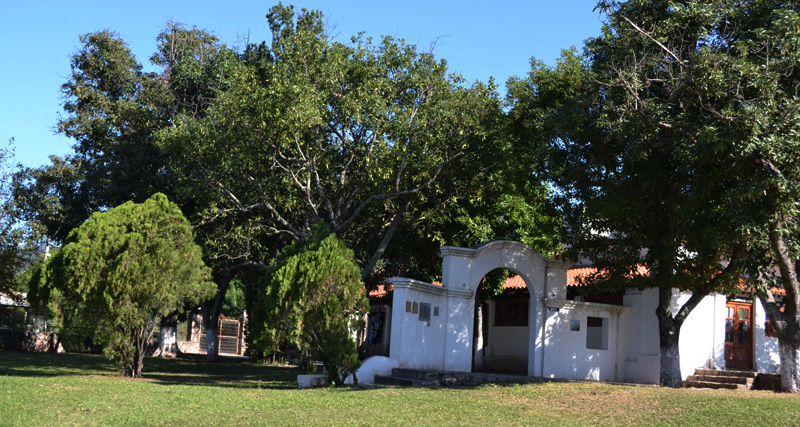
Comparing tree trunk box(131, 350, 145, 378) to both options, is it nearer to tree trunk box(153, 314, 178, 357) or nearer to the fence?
tree trunk box(153, 314, 178, 357)

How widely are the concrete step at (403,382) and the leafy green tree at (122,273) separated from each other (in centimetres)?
527

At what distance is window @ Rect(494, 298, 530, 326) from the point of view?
25359 mm

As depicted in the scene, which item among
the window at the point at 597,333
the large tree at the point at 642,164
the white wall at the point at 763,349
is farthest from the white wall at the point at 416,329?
the white wall at the point at 763,349

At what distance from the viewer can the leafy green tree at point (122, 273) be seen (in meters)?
17.4

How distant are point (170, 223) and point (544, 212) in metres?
9.66

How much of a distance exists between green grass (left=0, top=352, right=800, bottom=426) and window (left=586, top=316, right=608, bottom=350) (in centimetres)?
579

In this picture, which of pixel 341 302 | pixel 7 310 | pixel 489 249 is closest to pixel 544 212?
pixel 489 249

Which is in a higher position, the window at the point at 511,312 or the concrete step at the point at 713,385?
the window at the point at 511,312

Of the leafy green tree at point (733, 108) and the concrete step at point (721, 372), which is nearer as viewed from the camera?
the leafy green tree at point (733, 108)

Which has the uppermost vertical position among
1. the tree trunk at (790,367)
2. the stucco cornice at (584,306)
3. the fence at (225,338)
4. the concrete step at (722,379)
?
the stucco cornice at (584,306)

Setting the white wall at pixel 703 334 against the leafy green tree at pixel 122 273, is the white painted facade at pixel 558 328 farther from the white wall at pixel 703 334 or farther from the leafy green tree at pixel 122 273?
the leafy green tree at pixel 122 273

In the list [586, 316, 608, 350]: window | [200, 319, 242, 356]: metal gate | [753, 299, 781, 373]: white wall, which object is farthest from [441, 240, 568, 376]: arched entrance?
[200, 319, 242, 356]: metal gate

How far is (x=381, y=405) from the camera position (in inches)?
509

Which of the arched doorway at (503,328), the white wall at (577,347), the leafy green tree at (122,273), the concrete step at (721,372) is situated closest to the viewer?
the leafy green tree at (122,273)
